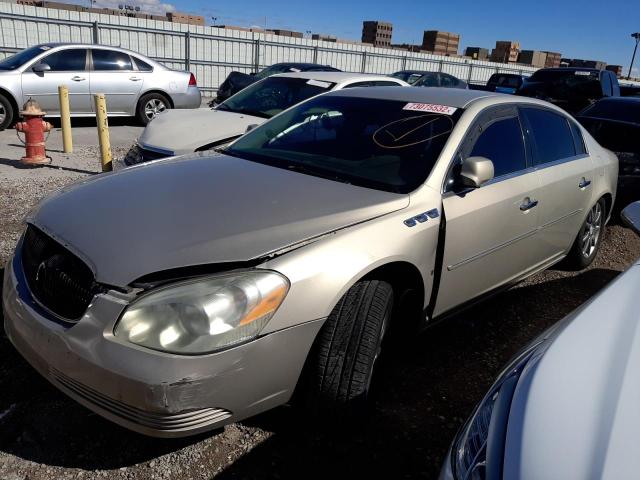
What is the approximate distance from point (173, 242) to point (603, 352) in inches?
62.2

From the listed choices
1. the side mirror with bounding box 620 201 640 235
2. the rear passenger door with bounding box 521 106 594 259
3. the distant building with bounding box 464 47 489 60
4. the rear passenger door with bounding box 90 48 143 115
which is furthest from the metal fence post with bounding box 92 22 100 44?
the distant building with bounding box 464 47 489 60

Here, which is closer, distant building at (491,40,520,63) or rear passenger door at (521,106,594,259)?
rear passenger door at (521,106,594,259)

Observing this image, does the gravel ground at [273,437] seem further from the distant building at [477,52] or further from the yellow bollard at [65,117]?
the distant building at [477,52]

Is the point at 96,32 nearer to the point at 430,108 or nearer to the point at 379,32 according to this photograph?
the point at 430,108

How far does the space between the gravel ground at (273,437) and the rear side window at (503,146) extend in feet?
3.82

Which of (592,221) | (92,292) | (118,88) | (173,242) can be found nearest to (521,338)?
(592,221)

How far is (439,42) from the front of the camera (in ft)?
169

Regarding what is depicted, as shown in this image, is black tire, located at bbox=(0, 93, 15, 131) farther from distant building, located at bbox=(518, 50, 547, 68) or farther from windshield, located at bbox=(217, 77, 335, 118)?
distant building, located at bbox=(518, 50, 547, 68)

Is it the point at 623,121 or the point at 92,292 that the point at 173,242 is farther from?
the point at 623,121

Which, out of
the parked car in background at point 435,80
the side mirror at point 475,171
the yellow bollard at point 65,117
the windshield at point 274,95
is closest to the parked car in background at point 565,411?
the side mirror at point 475,171

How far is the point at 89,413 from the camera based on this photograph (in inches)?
102

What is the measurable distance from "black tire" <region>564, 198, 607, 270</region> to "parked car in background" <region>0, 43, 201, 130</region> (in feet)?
29.5

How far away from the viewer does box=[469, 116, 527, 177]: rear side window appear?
131 inches

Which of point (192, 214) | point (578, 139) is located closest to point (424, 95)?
point (578, 139)
